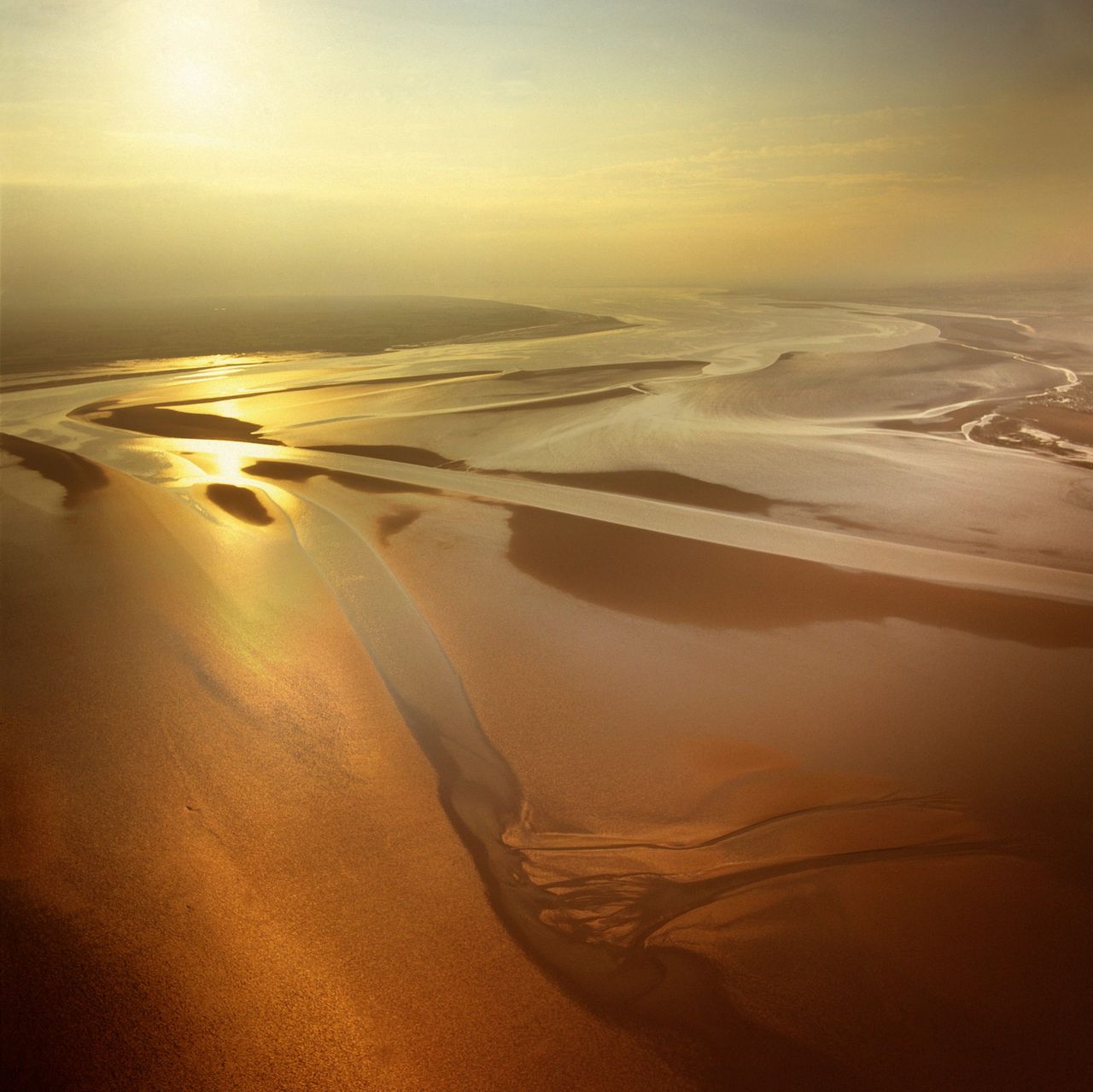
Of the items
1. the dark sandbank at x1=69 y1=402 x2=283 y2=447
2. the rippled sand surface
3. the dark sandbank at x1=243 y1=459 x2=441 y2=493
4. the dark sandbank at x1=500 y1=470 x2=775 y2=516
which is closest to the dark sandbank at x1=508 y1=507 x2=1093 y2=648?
the rippled sand surface

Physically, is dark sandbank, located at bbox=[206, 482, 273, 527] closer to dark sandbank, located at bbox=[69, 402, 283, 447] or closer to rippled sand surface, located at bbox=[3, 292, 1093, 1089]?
rippled sand surface, located at bbox=[3, 292, 1093, 1089]

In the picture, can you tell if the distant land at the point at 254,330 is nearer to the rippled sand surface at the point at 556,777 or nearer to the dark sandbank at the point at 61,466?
the dark sandbank at the point at 61,466

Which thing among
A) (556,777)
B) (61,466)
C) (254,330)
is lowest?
(556,777)

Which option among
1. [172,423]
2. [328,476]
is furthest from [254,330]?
[328,476]

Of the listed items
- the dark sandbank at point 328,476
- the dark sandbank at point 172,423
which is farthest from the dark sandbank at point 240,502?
the dark sandbank at point 172,423

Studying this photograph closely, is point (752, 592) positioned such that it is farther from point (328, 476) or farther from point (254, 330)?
point (254, 330)

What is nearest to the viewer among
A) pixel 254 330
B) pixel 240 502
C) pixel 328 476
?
pixel 240 502

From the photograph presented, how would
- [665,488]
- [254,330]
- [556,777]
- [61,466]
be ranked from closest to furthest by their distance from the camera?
[556,777]
[665,488]
[61,466]
[254,330]
